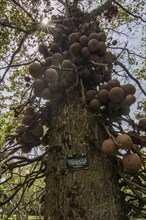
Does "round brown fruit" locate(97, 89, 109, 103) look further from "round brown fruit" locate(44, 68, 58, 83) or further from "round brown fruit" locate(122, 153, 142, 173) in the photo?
"round brown fruit" locate(122, 153, 142, 173)

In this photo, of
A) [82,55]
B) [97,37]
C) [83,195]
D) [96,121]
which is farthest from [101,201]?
[97,37]

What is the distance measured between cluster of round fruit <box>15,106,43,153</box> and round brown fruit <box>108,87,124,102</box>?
2.03 feet

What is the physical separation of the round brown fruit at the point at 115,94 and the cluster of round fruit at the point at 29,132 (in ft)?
2.03

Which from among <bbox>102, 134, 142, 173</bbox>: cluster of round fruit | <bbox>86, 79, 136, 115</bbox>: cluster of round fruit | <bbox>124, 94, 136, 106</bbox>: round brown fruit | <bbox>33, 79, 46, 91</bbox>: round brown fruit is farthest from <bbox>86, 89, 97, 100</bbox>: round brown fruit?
<bbox>102, 134, 142, 173</bbox>: cluster of round fruit

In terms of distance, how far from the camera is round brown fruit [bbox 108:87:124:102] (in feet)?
6.17

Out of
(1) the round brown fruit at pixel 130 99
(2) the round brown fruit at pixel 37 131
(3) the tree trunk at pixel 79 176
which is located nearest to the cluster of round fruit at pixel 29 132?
(2) the round brown fruit at pixel 37 131

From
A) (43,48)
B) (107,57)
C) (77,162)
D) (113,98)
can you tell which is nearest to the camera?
(77,162)

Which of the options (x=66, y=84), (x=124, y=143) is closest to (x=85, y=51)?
(x=66, y=84)

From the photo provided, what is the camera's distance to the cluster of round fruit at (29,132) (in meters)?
2.08

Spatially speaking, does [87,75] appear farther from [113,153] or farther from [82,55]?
[113,153]

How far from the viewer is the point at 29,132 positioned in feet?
6.91

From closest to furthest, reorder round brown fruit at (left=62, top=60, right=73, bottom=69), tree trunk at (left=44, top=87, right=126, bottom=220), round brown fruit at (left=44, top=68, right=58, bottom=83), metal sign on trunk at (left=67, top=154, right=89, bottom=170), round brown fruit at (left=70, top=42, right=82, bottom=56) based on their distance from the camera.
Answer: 1. tree trunk at (left=44, top=87, right=126, bottom=220)
2. metal sign on trunk at (left=67, top=154, right=89, bottom=170)
3. round brown fruit at (left=44, top=68, right=58, bottom=83)
4. round brown fruit at (left=62, top=60, right=73, bottom=69)
5. round brown fruit at (left=70, top=42, right=82, bottom=56)

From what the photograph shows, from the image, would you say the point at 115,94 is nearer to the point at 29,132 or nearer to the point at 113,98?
the point at 113,98

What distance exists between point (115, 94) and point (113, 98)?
32 mm
